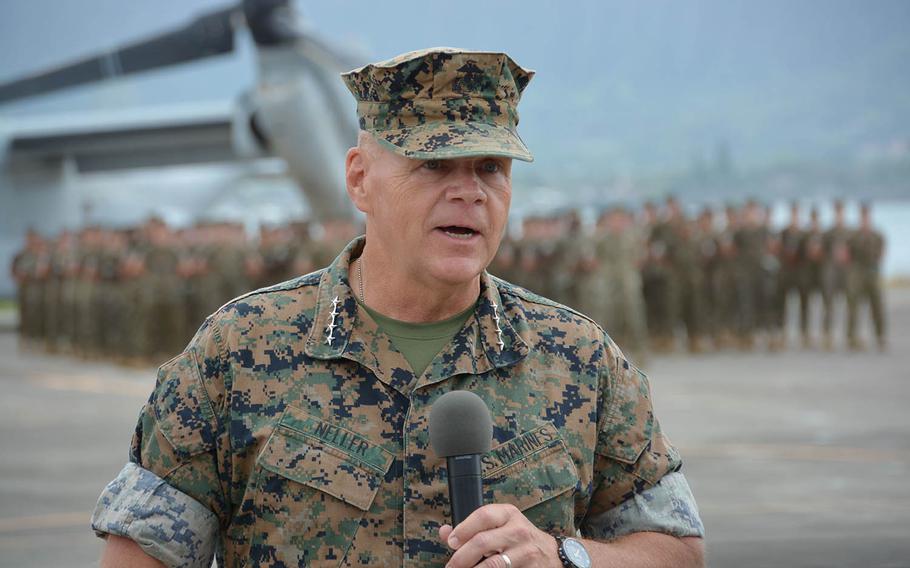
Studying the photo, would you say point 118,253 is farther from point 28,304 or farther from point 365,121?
point 365,121

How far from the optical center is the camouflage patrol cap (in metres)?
2.11

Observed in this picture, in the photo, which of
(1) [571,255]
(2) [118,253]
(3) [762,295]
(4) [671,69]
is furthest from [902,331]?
(4) [671,69]

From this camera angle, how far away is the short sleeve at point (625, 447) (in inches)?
88.2

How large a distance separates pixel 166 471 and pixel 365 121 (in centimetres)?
71

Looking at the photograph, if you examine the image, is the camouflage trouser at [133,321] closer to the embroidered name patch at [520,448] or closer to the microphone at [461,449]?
the embroidered name patch at [520,448]

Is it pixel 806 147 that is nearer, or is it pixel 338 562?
pixel 338 562

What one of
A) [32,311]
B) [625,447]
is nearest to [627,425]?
[625,447]

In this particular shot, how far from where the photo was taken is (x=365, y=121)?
225cm

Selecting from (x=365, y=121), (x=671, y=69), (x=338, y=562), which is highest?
(x=671, y=69)

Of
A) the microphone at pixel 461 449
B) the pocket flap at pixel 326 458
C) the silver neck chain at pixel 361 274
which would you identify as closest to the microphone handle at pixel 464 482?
the microphone at pixel 461 449

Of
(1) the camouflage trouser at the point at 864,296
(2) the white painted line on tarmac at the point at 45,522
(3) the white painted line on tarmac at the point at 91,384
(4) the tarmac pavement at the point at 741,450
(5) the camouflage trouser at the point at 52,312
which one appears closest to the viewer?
(4) the tarmac pavement at the point at 741,450

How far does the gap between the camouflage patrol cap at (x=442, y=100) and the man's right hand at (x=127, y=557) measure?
0.80 metres

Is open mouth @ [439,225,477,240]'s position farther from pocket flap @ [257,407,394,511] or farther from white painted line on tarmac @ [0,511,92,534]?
white painted line on tarmac @ [0,511,92,534]

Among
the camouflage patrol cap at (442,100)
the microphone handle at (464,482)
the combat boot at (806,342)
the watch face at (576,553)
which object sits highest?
the camouflage patrol cap at (442,100)
